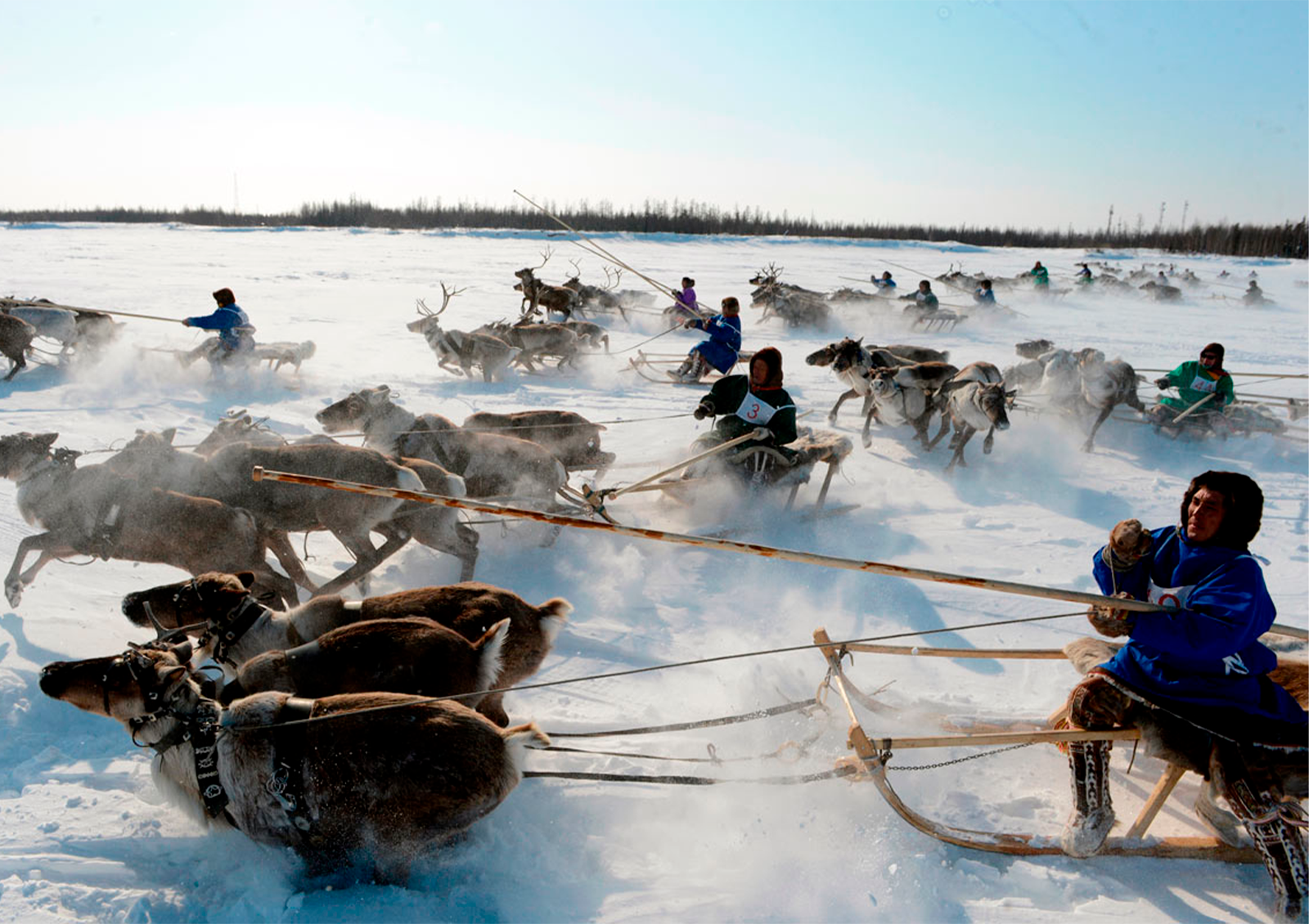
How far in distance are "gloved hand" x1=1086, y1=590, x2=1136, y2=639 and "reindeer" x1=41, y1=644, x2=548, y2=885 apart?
87.5 inches

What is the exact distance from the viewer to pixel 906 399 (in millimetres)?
9922

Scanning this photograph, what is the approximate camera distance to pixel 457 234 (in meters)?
39.9

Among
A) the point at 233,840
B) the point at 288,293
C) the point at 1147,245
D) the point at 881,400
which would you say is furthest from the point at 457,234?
the point at 1147,245

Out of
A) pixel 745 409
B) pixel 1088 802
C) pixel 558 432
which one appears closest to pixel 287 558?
pixel 558 432

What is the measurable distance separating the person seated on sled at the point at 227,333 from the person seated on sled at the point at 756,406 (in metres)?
7.75

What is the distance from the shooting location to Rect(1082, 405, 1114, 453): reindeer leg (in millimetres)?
9922

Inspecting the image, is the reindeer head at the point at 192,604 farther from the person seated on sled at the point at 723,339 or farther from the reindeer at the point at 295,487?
the person seated on sled at the point at 723,339

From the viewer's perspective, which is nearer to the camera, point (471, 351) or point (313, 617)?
point (313, 617)

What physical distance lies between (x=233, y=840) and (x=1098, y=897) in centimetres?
338

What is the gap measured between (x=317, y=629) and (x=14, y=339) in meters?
10.5

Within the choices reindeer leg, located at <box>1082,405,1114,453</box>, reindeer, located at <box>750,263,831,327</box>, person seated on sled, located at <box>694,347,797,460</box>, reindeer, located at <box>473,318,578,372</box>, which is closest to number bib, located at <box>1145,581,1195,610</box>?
person seated on sled, located at <box>694,347,797,460</box>

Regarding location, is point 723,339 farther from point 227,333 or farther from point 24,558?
point 24,558

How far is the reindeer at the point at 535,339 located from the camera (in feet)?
45.5

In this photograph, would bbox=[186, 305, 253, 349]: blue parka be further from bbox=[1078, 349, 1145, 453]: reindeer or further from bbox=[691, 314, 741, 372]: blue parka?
bbox=[1078, 349, 1145, 453]: reindeer
